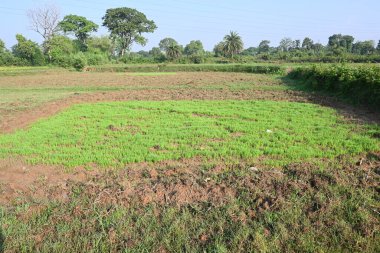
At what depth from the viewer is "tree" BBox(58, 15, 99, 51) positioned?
241 ft

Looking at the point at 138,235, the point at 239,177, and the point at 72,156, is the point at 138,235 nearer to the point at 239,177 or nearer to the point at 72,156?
the point at 239,177

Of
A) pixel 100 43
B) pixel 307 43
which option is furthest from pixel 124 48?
pixel 307 43

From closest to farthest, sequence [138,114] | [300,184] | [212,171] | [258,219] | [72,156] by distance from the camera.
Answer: [258,219] → [300,184] → [212,171] → [72,156] → [138,114]

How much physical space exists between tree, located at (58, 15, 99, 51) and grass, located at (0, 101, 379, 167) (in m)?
70.4

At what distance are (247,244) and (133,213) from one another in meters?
1.85

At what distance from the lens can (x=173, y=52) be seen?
62.2 metres

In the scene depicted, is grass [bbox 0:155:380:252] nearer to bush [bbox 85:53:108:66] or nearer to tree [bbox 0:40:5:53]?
bush [bbox 85:53:108:66]

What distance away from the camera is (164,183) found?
18.2 feet

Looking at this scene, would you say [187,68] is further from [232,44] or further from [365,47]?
[365,47]

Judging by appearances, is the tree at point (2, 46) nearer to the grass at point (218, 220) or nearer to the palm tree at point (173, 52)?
the palm tree at point (173, 52)

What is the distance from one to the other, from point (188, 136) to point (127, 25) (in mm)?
73238

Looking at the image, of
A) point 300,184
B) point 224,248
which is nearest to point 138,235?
point 224,248

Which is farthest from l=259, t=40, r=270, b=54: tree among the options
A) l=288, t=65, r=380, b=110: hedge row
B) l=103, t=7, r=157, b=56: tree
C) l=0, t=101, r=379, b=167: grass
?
l=0, t=101, r=379, b=167: grass

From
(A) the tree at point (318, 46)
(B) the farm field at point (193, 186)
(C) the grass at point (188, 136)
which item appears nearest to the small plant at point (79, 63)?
(C) the grass at point (188, 136)
